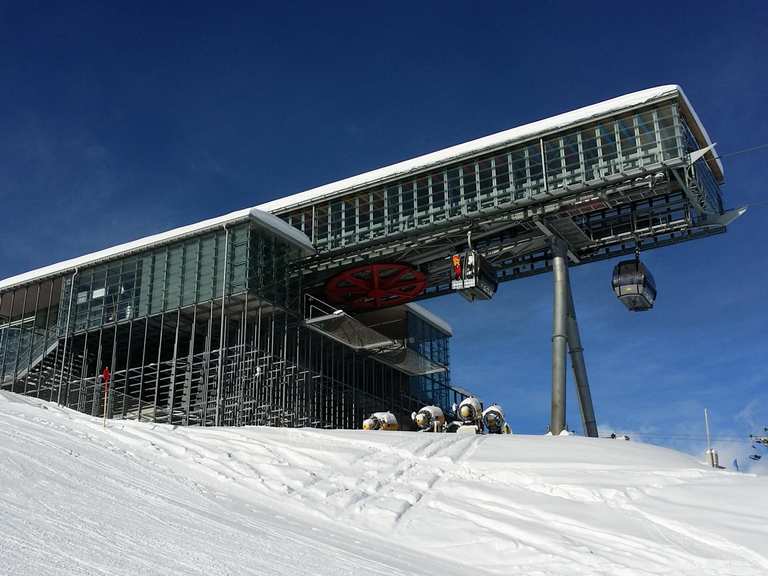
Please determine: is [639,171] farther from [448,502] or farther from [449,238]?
[448,502]

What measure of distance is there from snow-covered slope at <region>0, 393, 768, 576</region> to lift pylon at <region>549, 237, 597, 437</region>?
33.8 feet

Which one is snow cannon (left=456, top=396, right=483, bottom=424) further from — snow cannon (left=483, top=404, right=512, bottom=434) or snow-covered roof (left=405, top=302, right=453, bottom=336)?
snow-covered roof (left=405, top=302, right=453, bottom=336)

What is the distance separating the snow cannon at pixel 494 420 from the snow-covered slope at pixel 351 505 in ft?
26.4

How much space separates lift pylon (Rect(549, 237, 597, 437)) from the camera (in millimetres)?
35094

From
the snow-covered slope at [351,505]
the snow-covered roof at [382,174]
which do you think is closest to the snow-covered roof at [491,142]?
the snow-covered roof at [382,174]

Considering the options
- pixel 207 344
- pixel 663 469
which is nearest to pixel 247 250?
pixel 207 344

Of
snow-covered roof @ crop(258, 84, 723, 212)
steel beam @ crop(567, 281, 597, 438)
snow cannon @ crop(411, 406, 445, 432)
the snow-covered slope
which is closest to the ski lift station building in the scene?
snow-covered roof @ crop(258, 84, 723, 212)

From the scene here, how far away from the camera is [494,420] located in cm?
3294

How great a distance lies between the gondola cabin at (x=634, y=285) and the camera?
36.4 meters

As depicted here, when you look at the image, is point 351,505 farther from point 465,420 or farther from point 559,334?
point 559,334

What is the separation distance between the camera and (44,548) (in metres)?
9.40

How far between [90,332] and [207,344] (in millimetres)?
6966

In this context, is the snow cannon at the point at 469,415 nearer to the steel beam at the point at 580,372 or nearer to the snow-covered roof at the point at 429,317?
the steel beam at the point at 580,372

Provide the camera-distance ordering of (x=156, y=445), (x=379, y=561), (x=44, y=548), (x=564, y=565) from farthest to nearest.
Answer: (x=156, y=445), (x=564, y=565), (x=379, y=561), (x=44, y=548)
